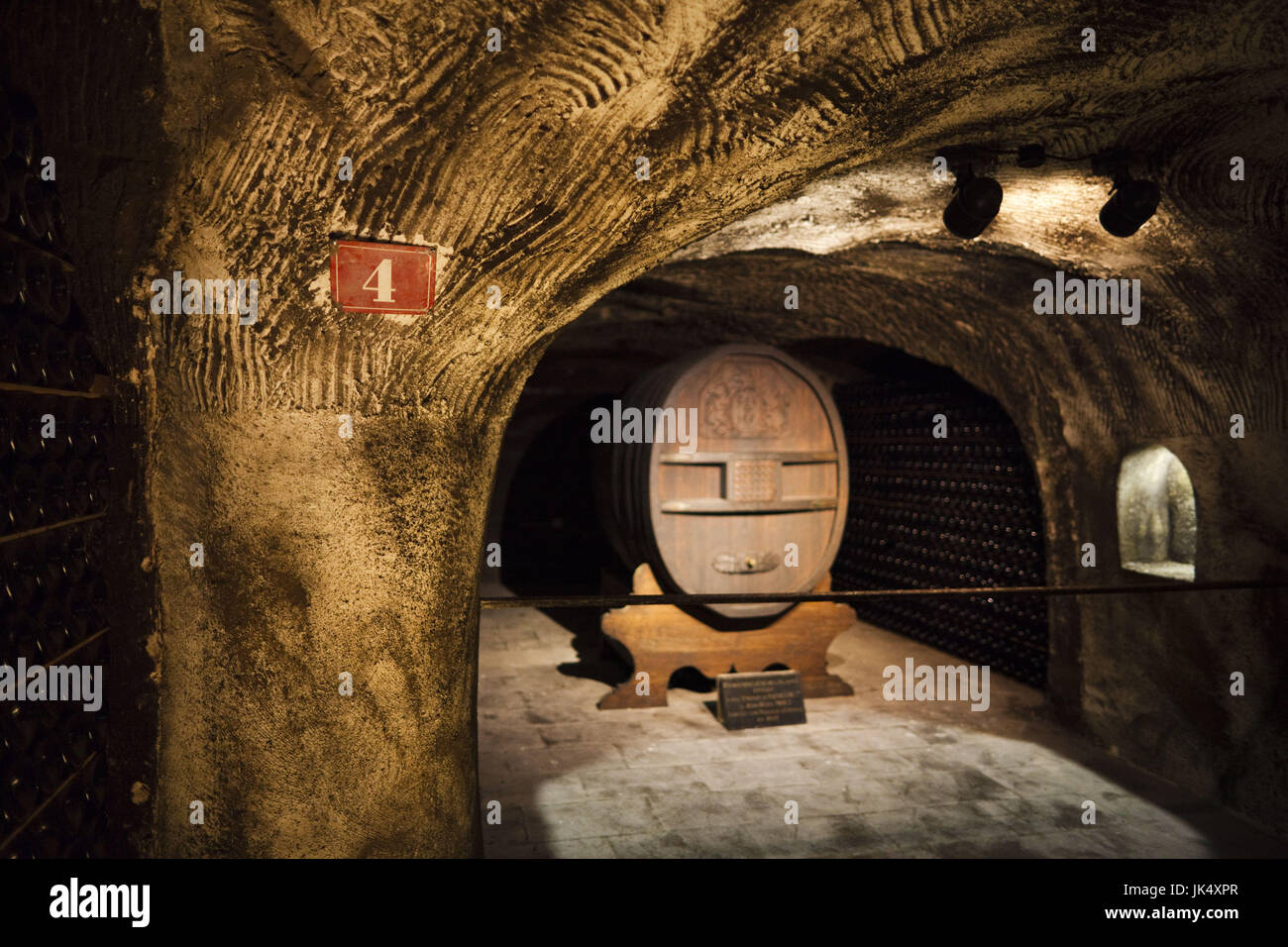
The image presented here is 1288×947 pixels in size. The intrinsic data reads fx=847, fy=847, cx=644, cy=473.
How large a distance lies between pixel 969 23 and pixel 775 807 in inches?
107

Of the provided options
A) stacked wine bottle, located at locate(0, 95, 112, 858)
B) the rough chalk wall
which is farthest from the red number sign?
the rough chalk wall

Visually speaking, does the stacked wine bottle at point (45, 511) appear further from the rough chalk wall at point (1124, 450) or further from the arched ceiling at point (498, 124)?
the rough chalk wall at point (1124, 450)

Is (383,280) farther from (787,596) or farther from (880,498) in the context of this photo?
(880,498)

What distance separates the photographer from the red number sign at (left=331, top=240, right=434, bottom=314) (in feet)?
5.89

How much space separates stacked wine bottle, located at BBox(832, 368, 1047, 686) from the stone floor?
449 millimetres

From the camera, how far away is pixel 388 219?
1.80 meters

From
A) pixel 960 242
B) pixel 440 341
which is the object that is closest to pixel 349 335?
pixel 440 341

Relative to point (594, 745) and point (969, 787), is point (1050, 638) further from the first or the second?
point (594, 745)

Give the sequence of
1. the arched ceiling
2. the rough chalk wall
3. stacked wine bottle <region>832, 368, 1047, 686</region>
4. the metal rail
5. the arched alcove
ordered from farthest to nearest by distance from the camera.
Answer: stacked wine bottle <region>832, 368, 1047, 686</region> → the arched alcove → the rough chalk wall → the metal rail → the arched ceiling

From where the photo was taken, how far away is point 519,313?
2107mm

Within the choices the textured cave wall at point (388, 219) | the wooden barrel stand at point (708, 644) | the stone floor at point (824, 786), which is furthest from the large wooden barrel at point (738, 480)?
the textured cave wall at point (388, 219)

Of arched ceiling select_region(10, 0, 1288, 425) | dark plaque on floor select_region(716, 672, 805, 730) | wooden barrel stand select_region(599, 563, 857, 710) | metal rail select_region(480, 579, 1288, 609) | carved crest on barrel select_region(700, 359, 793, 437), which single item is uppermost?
arched ceiling select_region(10, 0, 1288, 425)

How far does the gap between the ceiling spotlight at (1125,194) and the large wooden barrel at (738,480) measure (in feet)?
6.51

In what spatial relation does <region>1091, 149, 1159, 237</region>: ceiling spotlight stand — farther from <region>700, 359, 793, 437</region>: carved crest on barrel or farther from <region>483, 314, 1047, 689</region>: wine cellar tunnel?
<region>483, 314, 1047, 689</region>: wine cellar tunnel
